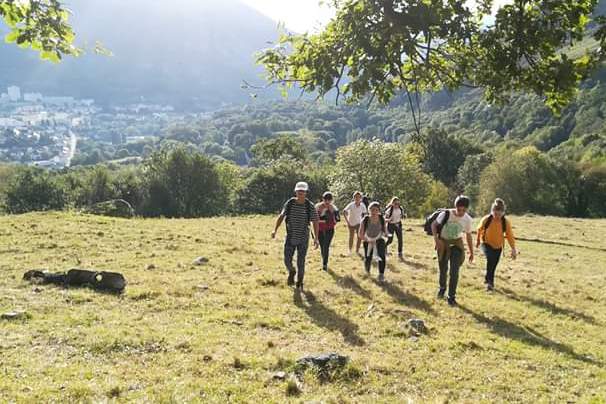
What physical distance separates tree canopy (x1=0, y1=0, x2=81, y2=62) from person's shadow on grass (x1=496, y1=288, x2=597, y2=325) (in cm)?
1247

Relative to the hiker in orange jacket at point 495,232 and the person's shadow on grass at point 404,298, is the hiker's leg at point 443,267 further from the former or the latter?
the hiker in orange jacket at point 495,232

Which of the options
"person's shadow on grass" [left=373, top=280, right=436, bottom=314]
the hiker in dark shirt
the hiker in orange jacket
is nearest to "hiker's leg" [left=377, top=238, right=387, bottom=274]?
"person's shadow on grass" [left=373, top=280, right=436, bottom=314]

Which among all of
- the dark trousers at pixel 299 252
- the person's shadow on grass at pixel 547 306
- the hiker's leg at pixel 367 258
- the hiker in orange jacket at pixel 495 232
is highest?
the hiker in orange jacket at pixel 495 232

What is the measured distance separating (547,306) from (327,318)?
644cm

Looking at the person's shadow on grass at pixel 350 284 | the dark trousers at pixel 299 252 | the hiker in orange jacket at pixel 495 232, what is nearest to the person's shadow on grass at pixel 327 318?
the dark trousers at pixel 299 252

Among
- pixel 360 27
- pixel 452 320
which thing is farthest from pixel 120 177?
pixel 360 27

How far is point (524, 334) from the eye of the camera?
10891 mm

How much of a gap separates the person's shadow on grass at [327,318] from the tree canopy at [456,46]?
553cm

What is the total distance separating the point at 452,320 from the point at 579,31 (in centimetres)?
764

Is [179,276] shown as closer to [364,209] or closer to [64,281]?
[64,281]

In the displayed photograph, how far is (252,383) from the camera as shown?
741 centimetres

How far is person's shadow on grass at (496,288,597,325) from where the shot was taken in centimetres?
1274

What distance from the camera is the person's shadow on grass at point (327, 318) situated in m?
9.98

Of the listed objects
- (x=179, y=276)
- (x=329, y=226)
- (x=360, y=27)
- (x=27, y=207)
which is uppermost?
(x=360, y=27)
